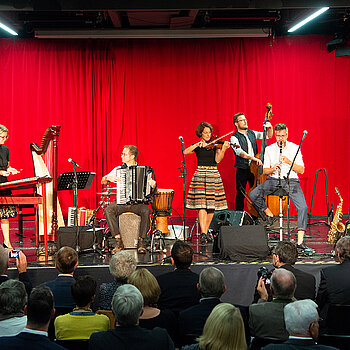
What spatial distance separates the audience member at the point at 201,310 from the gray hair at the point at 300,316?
688 mm

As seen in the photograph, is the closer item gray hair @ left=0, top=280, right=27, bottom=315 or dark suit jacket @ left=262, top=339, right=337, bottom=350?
dark suit jacket @ left=262, top=339, right=337, bottom=350

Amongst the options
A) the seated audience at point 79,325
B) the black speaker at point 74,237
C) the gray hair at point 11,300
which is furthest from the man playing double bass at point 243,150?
the gray hair at point 11,300

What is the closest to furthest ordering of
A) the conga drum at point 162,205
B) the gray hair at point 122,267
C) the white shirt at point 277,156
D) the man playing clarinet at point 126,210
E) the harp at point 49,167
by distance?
the gray hair at point 122,267
the man playing clarinet at point 126,210
the white shirt at point 277,156
the harp at point 49,167
the conga drum at point 162,205

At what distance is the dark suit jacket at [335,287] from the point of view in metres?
4.04

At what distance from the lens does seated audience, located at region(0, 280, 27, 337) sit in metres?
3.05

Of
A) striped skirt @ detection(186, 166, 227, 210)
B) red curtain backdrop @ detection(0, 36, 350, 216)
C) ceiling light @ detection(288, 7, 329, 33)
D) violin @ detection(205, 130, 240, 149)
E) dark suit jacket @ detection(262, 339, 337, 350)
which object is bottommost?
dark suit jacket @ detection(262, 339, 337, 350)

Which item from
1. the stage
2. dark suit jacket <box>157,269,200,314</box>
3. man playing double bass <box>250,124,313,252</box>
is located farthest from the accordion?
dark suit jacket <box>157,269,200,314</box>

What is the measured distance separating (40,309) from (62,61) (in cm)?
746

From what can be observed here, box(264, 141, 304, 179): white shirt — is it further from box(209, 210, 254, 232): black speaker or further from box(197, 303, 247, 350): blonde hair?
box(197, 303, 247, 350): blonde hair

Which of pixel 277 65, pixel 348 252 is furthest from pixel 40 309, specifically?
pixel 277 65

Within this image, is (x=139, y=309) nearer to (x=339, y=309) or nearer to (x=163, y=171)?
(x=339, y=309)

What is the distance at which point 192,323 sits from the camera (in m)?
3.23

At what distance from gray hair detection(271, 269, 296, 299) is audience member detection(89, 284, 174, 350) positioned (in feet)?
2.88

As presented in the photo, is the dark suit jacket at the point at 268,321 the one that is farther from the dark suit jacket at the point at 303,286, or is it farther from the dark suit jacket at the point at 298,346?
the dark suit jacket at the point at 303,286
